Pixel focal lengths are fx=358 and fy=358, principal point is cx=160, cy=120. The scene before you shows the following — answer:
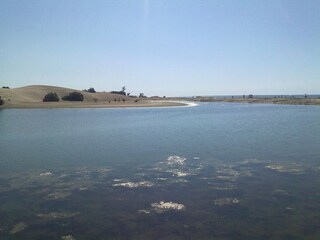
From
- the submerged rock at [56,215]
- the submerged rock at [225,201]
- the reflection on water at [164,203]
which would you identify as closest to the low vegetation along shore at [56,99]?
the reflection on water at [164,203]

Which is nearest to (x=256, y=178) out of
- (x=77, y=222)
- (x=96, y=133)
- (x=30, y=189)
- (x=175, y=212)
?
(x=175, y=212)

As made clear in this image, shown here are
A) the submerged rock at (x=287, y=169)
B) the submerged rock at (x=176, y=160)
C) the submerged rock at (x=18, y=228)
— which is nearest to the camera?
the submerged rock at (x=18, y=228)

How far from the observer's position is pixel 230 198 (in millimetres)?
14594

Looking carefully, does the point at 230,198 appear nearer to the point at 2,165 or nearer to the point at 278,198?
the point at 278,198

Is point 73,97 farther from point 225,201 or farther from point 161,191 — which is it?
point 225,201

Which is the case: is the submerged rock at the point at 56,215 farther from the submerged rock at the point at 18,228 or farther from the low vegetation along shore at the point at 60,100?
the low vegetation along shore at the point at 60,100

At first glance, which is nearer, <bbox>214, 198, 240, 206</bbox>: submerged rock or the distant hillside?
<bbox>214, 198, 240, 206</bbox>: submerged rock

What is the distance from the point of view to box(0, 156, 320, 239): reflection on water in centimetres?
1149

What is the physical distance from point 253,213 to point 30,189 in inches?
394

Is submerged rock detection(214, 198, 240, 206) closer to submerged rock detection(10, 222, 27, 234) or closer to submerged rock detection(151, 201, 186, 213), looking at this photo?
submerged rock detection(151, 201, 186, 213)

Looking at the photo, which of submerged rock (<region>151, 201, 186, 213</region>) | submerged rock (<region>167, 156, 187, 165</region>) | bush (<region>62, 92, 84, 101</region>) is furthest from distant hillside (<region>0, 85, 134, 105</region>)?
submerged rock (<region>151, 201, 186, 213</region>)

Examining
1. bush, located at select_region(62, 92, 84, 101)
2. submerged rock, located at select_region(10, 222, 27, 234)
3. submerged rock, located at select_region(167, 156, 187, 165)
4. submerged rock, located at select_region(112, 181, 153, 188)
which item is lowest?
submerged rock, located at select_region(10, 222, 27, 234)

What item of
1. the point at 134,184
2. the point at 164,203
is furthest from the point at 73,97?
the point at 164,203

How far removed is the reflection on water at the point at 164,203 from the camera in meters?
11.5
